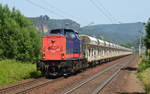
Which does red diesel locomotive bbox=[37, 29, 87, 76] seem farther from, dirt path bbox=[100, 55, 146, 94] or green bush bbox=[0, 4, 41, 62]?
green bush bbox=[0, 4, 41, 62]

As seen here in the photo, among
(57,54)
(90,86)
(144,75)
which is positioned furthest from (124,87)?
(57,54)

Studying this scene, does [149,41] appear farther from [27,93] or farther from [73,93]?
[27,93]

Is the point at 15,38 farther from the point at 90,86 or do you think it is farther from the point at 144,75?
the point at 144,75

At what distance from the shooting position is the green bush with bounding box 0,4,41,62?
24406mm

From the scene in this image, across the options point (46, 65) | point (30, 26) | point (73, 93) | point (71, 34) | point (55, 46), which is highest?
point (30, 26)

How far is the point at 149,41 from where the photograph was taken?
21359 millimetres

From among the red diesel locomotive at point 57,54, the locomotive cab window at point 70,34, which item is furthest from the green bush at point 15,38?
the locomotive cab window at point 70,34

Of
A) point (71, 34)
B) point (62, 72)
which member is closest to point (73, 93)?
point (62, 72)

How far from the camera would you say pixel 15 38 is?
82.3 feet

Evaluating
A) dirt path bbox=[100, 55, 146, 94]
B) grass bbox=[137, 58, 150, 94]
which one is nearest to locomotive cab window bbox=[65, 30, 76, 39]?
dirt path bbox=[100, 55, 146, 94]

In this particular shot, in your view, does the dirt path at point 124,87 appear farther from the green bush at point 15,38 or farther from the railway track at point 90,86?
the green bush at point 15,38

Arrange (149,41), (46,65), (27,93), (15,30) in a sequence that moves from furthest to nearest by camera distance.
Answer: (15,30)
(149,41)
(46,65)
(27,93)

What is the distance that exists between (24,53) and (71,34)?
1092cm

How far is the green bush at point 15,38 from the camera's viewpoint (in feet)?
80.1
